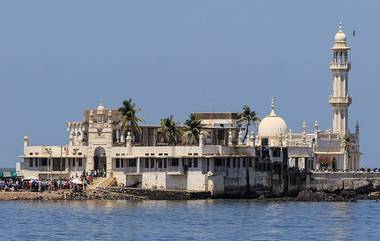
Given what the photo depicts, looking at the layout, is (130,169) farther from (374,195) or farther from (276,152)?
(374,195)

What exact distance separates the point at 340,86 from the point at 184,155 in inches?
1256

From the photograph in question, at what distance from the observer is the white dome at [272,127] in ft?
479

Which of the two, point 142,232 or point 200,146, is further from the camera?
point 200,146

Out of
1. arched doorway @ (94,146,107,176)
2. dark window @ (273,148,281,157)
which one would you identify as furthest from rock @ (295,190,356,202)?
arched doorway @ (94,146,107,176)

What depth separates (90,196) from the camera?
123562 millimetres

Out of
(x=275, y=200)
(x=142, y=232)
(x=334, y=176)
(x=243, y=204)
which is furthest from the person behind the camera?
(x=334, y=176)

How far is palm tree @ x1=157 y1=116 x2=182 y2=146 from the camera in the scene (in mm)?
130375

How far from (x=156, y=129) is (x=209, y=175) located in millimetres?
11715

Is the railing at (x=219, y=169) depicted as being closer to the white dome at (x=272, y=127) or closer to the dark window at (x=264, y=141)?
the dark window at (x=264, y=141)

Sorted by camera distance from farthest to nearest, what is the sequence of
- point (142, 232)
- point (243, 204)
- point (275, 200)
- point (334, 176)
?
point (334, 176)
point (275, 200)
point (243, 204)
point (142, 232)

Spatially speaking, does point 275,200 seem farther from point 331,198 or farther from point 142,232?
point 142,232

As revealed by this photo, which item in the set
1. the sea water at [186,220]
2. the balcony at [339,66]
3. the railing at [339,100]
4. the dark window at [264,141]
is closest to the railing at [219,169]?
the sea water at [186,220]

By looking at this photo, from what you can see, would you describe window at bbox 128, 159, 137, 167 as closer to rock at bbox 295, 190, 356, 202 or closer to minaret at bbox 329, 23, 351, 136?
rock at bbox 295, 190, 356, 202

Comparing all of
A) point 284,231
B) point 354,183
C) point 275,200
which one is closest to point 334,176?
point 354,183
